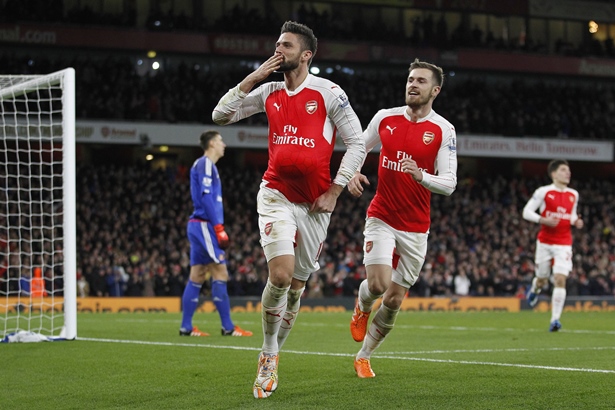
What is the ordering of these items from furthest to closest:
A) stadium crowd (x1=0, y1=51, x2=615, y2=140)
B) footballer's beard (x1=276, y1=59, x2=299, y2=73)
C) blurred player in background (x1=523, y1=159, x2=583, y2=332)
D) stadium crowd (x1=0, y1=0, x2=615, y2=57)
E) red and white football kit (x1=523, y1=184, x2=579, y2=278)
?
stadium crowd (x1=0, y1=0, x2=615, y2=57)
stadium crowd (x1=0, y1=51, x2=615, y2=140)
red and white football kit (x1=523, y1=184, x2=579, y2=278)
blurred player in background (x1=523, y1=159, x2=583, y2=332)
footballer's beard (x1=276, y1=59, x2=299, y2=73)

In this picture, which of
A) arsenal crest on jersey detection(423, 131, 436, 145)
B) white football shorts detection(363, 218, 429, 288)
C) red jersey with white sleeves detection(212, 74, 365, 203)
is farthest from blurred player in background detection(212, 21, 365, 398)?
arsenal crest on jersey detection(423, 131, 436, 145)

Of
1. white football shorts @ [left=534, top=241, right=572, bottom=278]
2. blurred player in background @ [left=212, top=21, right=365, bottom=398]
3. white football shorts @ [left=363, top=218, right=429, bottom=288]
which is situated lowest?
white football shorts @ [left=534, top=241, right=572, bottom=278]

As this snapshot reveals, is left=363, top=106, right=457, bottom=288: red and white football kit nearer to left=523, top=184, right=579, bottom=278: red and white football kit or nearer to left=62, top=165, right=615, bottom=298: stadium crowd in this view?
left=523, top=184, right=579, bottom=278: red and white football kit

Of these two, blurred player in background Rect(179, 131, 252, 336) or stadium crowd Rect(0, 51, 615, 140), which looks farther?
stadium crowd Rect(0, 51, 615, 140)

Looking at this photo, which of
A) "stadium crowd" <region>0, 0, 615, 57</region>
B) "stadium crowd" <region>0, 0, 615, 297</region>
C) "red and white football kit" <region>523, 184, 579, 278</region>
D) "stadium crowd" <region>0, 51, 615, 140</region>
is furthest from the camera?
"stadium crowd" <region>0, 0, 615, 57</region>

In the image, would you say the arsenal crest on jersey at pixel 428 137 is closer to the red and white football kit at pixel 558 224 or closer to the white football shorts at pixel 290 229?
the white football shorts at pixel 290 229

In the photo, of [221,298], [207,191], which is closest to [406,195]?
[207,191]

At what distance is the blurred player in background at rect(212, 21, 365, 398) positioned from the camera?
657 centimetres

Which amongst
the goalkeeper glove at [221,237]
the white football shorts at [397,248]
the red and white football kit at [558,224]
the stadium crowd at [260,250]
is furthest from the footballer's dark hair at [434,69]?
the stadium crowd at [260,250]

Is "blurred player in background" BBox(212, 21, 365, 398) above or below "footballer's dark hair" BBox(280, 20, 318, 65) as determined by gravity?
below

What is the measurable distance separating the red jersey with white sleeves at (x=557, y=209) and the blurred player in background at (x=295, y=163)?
27.2 feet

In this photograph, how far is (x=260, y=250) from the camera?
28547 millimetres

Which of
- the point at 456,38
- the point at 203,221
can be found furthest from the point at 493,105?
the point at 203,221

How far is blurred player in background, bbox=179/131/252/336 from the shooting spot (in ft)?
38.0
